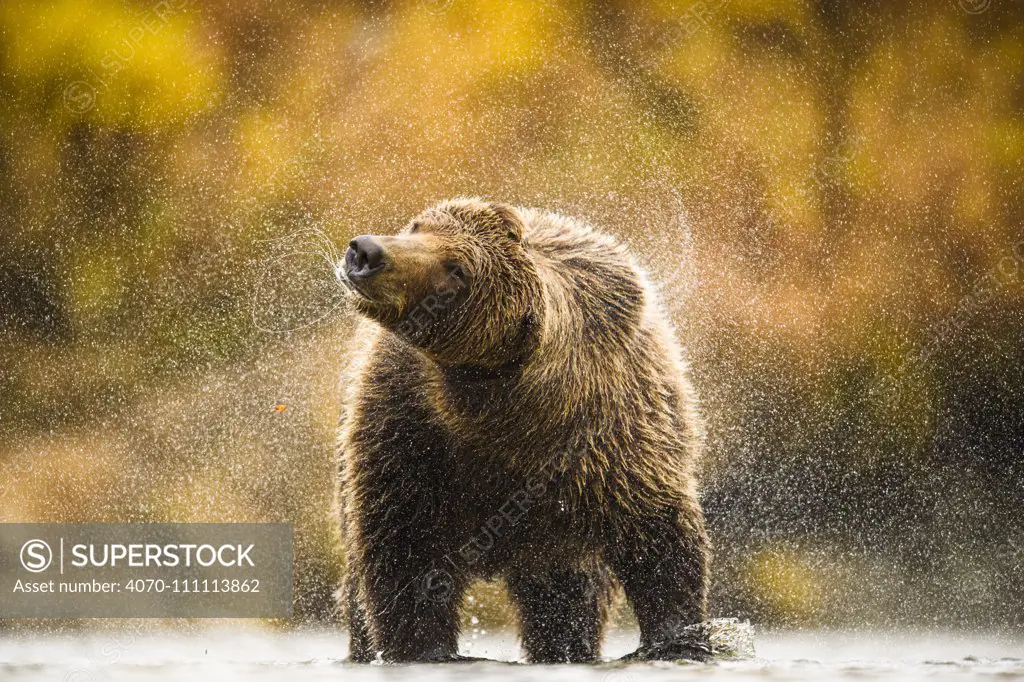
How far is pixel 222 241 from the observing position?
30.0 feet

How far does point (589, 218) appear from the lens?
860 cm

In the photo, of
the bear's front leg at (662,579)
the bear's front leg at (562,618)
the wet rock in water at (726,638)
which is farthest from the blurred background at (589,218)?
the bear's front leg at (662,579)

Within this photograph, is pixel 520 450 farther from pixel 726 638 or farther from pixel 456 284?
pixel 726 638

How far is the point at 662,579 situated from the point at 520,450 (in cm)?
73

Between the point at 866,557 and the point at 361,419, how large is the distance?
512cm

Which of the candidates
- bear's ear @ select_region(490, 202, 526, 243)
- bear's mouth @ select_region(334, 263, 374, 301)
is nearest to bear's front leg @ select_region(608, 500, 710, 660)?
bear's ear @ select_region(490, 202, 526, 243)

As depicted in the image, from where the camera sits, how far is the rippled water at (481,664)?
432cm

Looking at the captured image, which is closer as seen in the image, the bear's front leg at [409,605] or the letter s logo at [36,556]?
the bear's front leg at [409,605]

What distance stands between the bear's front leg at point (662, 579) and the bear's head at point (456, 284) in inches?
33.4

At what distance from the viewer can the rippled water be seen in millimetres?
4320

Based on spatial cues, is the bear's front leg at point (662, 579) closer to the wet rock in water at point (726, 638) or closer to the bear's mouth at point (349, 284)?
the wet rock in water at point (726, 638)

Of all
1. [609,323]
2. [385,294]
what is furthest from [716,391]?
[385,294]

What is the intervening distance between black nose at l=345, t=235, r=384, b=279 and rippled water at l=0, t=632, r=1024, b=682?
4.28ft

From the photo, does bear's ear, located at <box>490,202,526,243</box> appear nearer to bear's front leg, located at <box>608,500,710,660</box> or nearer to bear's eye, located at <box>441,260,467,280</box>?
bear's eye, located at <box>441,260,467,280</box>
